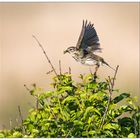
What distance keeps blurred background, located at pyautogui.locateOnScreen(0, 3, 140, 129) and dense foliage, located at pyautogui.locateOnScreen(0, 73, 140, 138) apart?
2896 mm

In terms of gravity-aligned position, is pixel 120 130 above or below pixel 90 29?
below

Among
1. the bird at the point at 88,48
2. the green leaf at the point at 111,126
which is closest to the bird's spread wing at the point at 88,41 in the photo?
the bird at the point at 88,48

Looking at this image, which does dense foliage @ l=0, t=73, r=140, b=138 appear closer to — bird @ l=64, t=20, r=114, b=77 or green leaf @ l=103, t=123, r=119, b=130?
green leaf @ l=103, t=123, r=119, b=130

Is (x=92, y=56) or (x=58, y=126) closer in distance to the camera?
(x=58, y=126)

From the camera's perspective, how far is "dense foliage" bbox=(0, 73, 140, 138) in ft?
14.1

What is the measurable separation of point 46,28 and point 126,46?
174 cm

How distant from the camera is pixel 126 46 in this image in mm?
10602

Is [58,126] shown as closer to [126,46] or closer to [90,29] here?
[90,29]

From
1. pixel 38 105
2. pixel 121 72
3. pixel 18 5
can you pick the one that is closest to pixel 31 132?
pixel 38 105

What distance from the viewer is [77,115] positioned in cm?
433

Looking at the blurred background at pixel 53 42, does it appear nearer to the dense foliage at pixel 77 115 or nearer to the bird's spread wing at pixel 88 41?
the bird's spread wing at pixel 88 41

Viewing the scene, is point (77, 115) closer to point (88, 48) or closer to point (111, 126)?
point (111, 126)

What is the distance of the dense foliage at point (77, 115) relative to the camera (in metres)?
4.29

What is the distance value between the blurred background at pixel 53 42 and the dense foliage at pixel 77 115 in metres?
2.90
